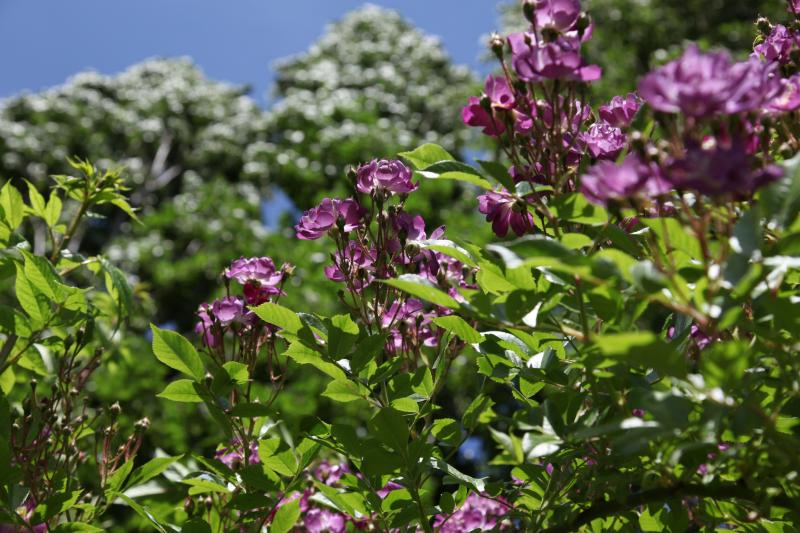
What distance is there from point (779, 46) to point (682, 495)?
742mm

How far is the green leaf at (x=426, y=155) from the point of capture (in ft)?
3.24

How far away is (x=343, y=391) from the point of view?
1.03 metres

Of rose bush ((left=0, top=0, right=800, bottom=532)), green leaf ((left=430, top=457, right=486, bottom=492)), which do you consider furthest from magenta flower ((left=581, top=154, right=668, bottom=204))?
green leaf ((left=430, top=457, right=486, bottom=492))

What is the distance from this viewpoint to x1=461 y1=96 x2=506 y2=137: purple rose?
39.8 inches

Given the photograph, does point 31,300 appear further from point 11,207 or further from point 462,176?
point 462,176

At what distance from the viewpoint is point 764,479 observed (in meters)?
0.76

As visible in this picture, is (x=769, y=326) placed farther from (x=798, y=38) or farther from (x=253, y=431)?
(x=253, y=431)

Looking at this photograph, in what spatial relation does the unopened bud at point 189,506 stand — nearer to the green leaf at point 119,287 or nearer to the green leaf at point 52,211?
the green leaf at point 119,287

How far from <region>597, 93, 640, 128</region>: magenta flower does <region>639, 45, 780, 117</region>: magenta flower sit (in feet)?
1.28

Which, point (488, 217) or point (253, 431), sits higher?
point (488, 217)

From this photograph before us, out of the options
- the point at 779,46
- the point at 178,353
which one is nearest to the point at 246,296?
the point at 178,353

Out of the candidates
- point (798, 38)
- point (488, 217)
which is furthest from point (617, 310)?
point (798, 38)

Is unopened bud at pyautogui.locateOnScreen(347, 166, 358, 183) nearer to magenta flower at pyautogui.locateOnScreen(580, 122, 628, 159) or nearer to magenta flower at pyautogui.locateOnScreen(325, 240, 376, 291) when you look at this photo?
magenta flower at pyautogui.locateOnScreen(325, 240, 376, 291)

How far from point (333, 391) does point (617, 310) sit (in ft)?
1.42
